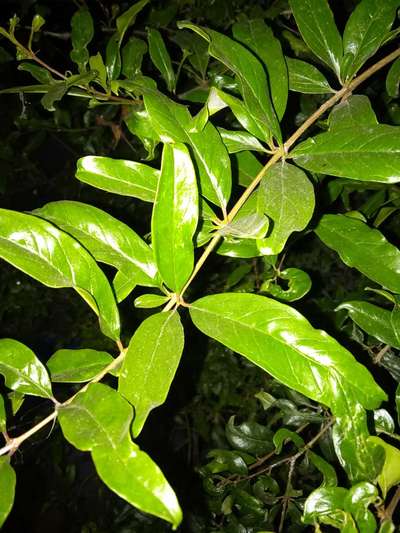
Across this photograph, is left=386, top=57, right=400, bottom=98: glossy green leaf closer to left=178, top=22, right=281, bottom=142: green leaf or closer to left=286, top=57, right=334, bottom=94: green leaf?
left=286, top=57, right=334, bottom=94: green leaf

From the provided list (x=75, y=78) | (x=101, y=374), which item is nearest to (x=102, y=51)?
(x=75, y=78)

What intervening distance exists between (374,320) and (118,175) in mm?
432

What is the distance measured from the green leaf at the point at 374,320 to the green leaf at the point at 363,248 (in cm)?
13

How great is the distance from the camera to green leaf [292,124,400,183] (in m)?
0.46

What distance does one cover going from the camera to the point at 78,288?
46 cm

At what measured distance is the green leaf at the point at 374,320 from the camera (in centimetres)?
67

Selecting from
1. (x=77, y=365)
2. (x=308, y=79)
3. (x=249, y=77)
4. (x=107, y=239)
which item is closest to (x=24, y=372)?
(x=77, y=365)

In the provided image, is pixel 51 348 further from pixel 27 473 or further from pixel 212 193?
pixel 212 193

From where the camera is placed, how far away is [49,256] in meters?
0.45

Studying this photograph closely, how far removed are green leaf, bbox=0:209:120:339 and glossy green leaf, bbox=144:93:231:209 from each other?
0.15m

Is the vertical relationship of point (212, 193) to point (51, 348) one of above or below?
above

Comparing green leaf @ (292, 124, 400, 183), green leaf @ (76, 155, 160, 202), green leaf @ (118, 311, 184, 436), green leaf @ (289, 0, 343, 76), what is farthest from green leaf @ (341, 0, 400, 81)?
green leaf @ (118, 311, 184, 436)

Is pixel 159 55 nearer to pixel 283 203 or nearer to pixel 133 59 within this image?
pixel 133 59

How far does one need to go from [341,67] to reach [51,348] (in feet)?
5.93
